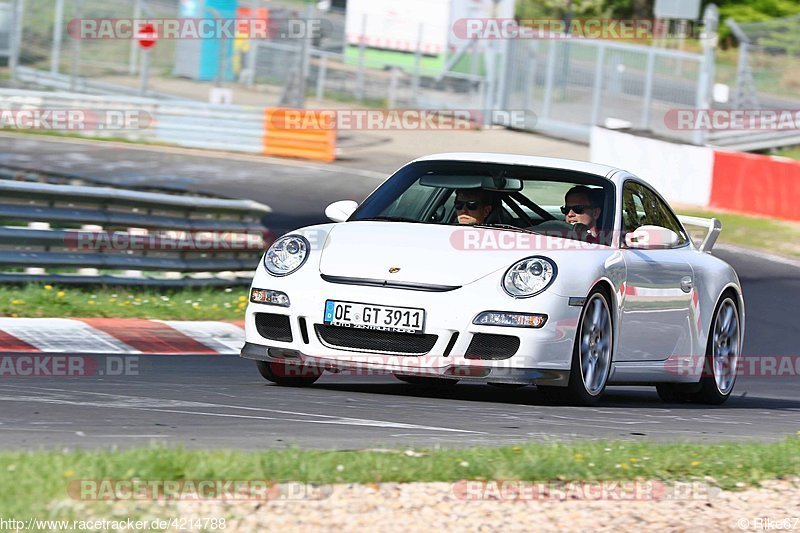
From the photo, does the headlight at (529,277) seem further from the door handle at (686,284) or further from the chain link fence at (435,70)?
the chain link fence at (435,70)

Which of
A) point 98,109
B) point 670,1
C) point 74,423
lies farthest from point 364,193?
point 74,423

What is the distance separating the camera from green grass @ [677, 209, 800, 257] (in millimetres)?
19375

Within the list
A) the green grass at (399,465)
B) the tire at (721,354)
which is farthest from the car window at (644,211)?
the green grass at (399,465)

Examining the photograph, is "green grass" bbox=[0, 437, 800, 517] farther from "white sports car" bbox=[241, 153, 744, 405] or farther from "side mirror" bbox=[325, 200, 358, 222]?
"side mirror" bbox=[325, 200, 358, 222]

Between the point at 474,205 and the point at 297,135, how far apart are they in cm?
1958

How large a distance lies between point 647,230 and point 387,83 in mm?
27222

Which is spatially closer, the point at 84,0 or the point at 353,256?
the point at 353,256

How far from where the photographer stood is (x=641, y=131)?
992 inches

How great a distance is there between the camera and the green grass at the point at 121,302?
10578 millimetres

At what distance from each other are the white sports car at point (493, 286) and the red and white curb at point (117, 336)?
1.97 meters

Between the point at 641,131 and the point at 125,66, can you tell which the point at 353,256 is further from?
the point at 125,66

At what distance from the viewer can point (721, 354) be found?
9.28 m

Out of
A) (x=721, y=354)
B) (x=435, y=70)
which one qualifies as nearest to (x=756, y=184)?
(x=721, y=354)

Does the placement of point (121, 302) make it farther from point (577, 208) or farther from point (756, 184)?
point (756, 184)
